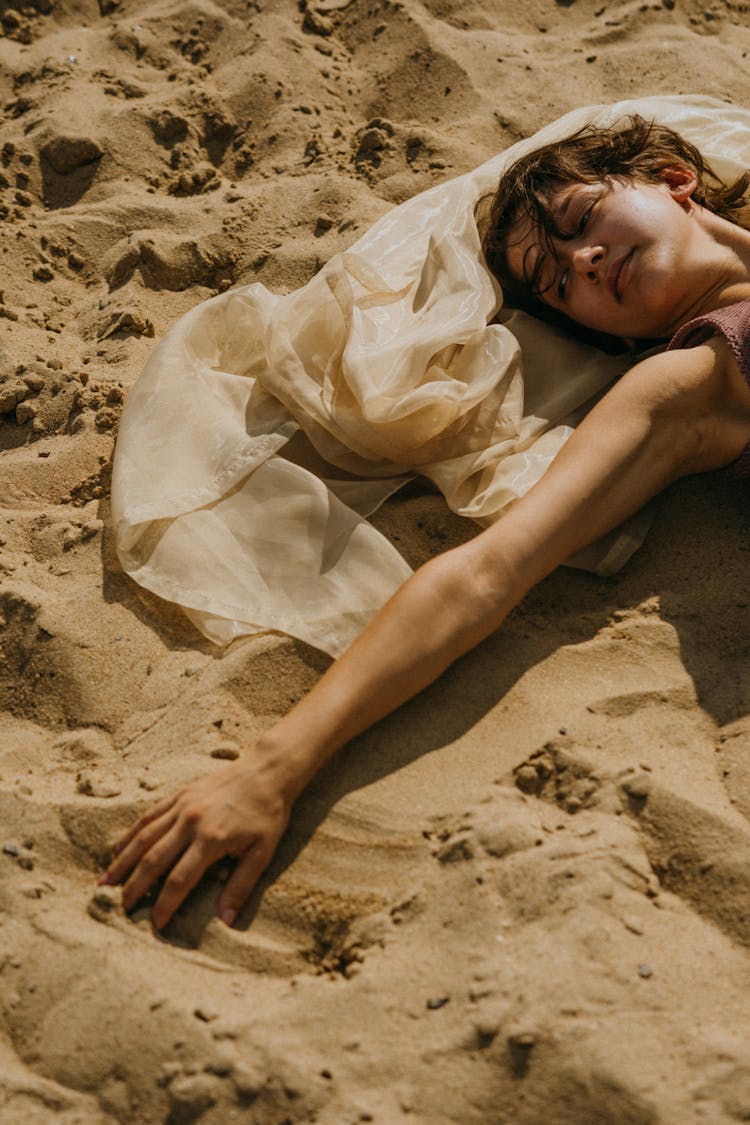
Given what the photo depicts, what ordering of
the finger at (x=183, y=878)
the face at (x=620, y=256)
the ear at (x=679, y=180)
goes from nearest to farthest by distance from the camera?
the finger at (x=183, y=878)
the face at (x=620, y=256)
the ear at (x=679, y=180)

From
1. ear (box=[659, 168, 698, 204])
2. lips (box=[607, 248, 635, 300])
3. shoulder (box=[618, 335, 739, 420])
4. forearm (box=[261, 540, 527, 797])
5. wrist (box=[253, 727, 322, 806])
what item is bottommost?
wrist (box=[253, 727, 322, 806])

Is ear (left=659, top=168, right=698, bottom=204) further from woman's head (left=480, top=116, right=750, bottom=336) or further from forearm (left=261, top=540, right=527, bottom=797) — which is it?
forearm (left=261, top=540, right=527, bottom=797)

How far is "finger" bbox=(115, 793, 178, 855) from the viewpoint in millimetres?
2092

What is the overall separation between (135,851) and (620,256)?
184cm

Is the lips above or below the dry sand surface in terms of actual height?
above

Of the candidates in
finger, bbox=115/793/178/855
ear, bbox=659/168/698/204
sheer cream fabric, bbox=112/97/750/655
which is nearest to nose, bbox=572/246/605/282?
sheer cream fabric, bbox=112/97/750/655

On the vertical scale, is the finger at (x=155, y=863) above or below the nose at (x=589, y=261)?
below

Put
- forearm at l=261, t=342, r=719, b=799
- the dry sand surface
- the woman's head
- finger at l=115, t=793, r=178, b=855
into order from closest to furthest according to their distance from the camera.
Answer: the dry sand surface
finger at l=115, t=793, r=178, b=855
forearm at l=261, t=342, r=719, b=799
the woman's head

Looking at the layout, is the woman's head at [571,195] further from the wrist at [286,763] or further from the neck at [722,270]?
the wrist at [286,763]

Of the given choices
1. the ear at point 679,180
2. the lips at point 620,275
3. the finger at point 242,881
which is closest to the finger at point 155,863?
the finger at point 242,881

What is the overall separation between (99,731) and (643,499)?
1310mm

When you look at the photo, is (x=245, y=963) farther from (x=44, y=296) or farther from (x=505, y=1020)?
(x=44, y=296)

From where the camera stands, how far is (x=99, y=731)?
7.86ft

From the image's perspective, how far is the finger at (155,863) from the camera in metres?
2.01
